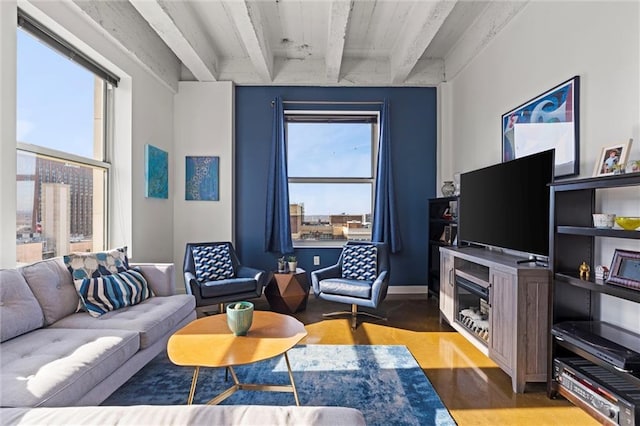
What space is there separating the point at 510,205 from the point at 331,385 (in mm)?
1833

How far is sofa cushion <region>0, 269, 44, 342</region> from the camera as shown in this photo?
1787 mm

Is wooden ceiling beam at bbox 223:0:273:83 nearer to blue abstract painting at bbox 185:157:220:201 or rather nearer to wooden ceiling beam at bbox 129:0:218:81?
wooden ceiling beam at bbox 129:0:218:81

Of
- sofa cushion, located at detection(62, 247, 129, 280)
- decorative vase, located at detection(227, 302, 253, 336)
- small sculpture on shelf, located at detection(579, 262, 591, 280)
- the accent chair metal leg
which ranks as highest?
small sculpture on shelf, located at detection(579, 262, 591, 280)

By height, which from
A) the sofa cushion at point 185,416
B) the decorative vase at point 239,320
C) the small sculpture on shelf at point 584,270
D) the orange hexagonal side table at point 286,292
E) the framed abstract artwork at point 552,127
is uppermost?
the framed abstract artwork at point 552,127

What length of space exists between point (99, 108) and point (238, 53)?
69.9 inches

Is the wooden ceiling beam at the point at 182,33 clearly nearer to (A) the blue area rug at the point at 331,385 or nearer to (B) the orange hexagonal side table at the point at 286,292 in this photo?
(B) the orange hexagonal side table at the point at 286,292

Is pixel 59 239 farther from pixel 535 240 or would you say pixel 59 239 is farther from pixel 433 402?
pixel 535 240

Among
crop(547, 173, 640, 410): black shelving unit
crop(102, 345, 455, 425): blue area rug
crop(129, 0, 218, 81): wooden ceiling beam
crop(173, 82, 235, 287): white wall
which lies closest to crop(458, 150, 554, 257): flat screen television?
crop(547, 173, 640, 410): black shelving unit

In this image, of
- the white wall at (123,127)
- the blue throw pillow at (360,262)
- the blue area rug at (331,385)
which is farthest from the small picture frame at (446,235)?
the white wall at (123,127)

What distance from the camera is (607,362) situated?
1.61 meters

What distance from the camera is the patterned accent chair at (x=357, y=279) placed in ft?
10.8

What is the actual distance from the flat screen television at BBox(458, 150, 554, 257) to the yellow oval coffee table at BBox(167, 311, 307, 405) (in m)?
1.66

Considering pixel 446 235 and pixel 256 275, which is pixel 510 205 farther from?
pixel 256 275

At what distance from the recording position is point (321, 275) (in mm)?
3598
